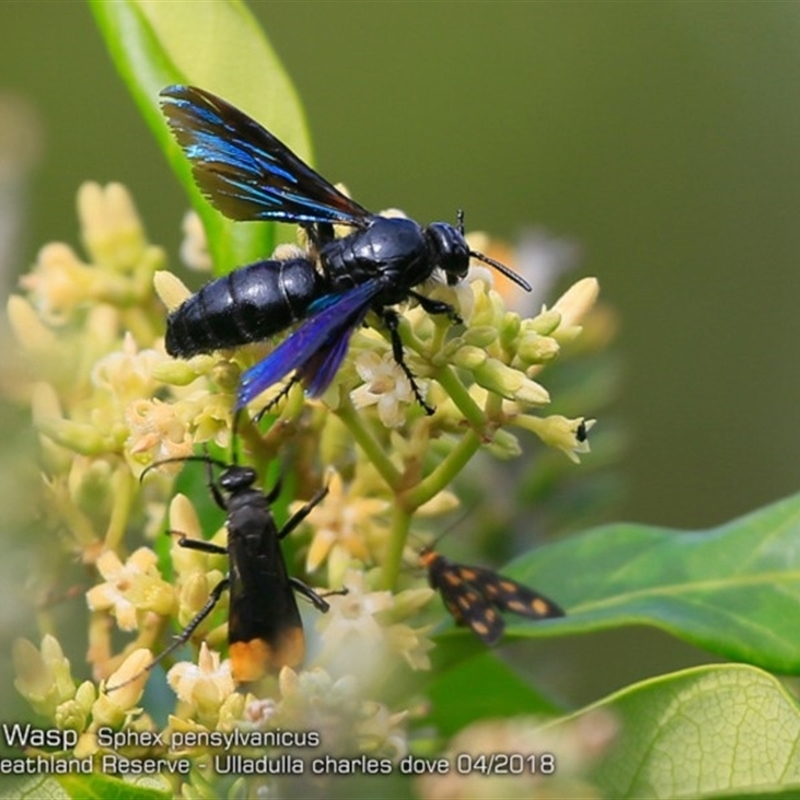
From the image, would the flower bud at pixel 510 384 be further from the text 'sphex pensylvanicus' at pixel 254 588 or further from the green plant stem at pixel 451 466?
the text 'sphex pensylvanicus' at pixel 254 588

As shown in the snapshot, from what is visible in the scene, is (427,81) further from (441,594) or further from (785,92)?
(441,594)

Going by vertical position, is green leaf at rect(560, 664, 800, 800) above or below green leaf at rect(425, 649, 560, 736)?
above

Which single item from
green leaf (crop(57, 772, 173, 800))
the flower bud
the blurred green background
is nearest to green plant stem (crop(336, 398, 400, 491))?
the flower bud

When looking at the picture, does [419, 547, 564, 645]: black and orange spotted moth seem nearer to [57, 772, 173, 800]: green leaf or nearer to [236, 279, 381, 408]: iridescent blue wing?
[236, 279, 381, 408]: iridescent blue wing

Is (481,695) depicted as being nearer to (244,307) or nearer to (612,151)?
(244,307)

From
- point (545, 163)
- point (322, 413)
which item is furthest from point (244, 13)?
point (545, 163)

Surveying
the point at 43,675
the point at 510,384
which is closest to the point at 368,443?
the point at 510,384

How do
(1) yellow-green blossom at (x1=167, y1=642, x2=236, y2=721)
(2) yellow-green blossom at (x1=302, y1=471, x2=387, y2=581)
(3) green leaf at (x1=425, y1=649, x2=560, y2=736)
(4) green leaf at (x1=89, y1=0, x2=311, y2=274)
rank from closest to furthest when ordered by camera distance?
(1) yellow-green blossom at (x1=167, y1=642, x2=236, y2=721), (2) yellow-green blossom at (x1=302, y1=471, x2=387, y2=581), (4) green leaf at (x1=89, y1=0, x2=311, y2=274), (3) green leaf at (x1=425, y1=649, x2=560, y2=736)
